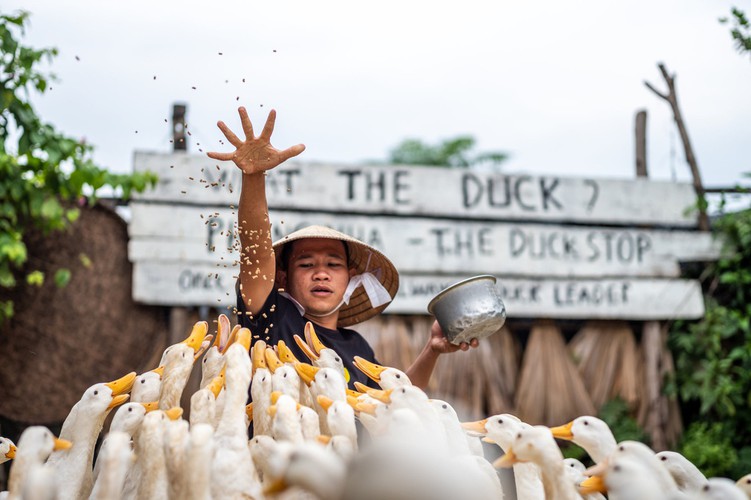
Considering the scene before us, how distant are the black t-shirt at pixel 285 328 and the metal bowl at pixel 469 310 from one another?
35 cm

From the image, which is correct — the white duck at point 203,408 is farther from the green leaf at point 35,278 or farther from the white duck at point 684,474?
the green leaf at point 35,278

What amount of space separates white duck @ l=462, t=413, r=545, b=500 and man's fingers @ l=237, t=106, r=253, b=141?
1.08 meters

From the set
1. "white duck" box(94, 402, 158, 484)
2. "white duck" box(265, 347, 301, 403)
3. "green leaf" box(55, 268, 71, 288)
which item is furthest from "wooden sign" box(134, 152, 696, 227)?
"white duck" box(94, 402, 158, 484)

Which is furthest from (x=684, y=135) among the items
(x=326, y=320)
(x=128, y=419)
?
(x=128, y=419)

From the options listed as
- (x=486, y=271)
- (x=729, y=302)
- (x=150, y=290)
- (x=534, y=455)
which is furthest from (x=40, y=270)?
(x=729, y=302)

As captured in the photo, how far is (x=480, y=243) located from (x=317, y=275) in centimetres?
283

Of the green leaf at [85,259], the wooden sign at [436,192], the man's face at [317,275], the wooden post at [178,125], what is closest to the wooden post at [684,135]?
the wooden sign at [436,192]

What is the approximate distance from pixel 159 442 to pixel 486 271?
391cm

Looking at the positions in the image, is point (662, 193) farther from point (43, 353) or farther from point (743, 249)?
point (43, 353)

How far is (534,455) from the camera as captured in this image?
1966mm

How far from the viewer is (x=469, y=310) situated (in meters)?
2.89

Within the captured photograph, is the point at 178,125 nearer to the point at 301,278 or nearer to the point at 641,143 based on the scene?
the point at 301,278

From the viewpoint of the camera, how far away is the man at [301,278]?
249cm

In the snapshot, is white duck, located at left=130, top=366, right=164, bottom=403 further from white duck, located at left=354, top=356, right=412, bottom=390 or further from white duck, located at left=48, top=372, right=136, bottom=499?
white duck, located at left=354, top=356, right=412, bottom=390
